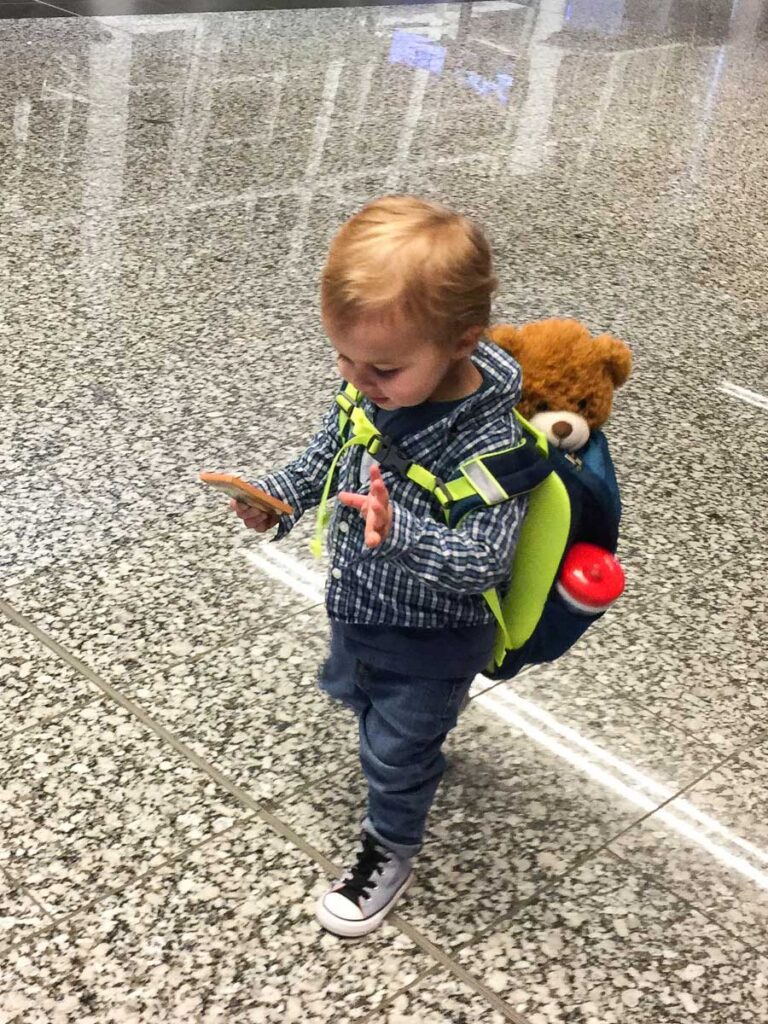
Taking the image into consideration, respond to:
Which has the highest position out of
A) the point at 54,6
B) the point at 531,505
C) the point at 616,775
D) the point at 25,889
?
the point at 531,505

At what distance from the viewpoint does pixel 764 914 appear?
1.75 meters

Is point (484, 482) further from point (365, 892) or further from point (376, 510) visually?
point (365, 892)

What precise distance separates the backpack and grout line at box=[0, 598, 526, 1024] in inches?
15.3

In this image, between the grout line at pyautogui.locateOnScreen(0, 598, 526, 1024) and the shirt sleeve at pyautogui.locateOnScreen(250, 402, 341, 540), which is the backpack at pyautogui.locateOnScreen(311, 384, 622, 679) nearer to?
the shirt sleeve at pyautogui.locateOnScreen(250, 402, 341, 540)

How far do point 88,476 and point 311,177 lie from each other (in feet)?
7.26

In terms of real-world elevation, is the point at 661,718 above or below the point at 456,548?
below

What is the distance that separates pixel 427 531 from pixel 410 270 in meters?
0.30

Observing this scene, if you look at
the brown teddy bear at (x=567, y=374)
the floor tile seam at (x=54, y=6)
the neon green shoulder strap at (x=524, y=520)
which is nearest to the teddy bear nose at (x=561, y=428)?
the brown teddy bear at (x=567, y=374)

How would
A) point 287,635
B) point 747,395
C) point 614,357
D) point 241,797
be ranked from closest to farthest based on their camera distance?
point 614,357, point 241,797, point 287,635, point 747,395

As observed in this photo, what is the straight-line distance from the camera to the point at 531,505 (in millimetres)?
1504

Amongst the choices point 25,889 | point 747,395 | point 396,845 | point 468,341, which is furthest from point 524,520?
point 747,395

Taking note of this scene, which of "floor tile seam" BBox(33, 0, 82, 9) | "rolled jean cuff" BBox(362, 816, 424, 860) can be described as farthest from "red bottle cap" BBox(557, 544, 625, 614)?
"floor tile seam" BBox(33, 0, 82, 9)

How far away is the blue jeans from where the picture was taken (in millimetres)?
1559

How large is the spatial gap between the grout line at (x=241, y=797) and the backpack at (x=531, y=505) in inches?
15.3
